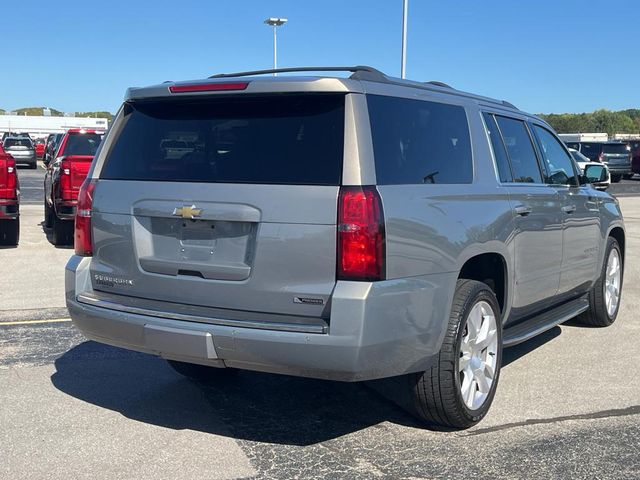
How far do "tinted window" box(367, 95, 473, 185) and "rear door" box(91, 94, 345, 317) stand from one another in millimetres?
251

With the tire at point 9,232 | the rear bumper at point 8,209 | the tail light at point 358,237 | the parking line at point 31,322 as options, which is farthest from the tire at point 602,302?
the tire at point 9,232

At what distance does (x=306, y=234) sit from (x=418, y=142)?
96cm

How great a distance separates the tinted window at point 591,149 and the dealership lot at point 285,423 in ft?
90.7

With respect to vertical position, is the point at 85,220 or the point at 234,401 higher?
the point at 85,220

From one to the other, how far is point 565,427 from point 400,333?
1.36 m

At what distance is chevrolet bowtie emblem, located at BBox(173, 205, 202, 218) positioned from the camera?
12.6 ft

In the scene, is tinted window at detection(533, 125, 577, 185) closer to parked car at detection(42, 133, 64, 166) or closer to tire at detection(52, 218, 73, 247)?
tire at detection(52, 218, 73, 247)

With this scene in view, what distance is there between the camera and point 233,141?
3949 mm

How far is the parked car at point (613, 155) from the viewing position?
3144 cm

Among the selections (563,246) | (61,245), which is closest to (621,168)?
(61,245)

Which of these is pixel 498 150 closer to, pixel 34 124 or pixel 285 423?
pixel 285 423

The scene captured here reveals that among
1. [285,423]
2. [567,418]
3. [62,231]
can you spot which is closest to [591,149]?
[62,231]

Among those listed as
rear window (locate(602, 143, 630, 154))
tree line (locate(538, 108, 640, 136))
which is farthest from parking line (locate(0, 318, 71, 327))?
tree line (locate(538, 108, 640, 136))

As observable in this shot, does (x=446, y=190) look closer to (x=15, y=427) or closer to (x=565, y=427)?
(x=565, y=427)
